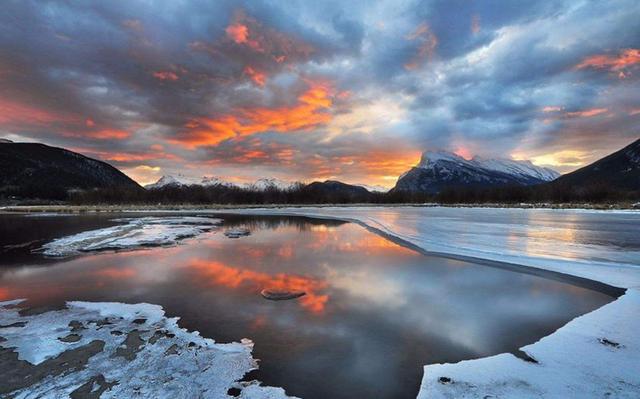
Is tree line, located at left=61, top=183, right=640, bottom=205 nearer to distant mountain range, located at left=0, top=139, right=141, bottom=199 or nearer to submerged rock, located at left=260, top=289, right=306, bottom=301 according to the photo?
distant mountain range, located at left=0, top=139, right=141, bottom=199

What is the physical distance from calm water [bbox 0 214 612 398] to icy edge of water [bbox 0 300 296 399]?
1.33 feet

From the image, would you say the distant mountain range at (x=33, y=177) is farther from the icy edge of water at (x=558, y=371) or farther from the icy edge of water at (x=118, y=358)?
the icy edge of water at (x=558, y=371)

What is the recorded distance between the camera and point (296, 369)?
469 cm

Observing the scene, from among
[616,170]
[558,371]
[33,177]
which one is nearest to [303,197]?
[558,371]

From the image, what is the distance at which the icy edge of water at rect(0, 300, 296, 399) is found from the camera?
163 inches

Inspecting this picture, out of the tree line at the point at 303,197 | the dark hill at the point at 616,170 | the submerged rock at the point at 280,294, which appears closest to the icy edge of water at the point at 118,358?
the submerged rock at the point at 280,294

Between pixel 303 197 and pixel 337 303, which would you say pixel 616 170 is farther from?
pixel 337 303

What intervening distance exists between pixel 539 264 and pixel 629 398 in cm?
821

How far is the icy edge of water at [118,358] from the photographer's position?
4152mm

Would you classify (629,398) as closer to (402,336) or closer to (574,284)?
(402,336)

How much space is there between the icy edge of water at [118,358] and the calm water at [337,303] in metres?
0.41

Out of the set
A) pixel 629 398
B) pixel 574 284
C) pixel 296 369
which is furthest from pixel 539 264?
pixel 296 369

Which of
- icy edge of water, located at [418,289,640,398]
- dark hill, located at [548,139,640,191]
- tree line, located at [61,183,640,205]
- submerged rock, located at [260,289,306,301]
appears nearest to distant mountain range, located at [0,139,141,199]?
tree line, located at [61,183,640,205]

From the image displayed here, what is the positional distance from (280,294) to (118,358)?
152 inches
